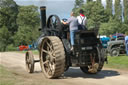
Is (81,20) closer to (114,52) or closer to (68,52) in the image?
(68,52)

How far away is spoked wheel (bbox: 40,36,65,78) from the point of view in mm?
8531

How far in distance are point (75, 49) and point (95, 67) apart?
105 centimetres

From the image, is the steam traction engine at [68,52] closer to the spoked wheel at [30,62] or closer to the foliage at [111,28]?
the spoked wheel at [30,62]

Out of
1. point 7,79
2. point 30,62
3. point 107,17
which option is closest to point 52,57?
point 7,79

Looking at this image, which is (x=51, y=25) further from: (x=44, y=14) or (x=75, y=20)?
(x=75, y=20)

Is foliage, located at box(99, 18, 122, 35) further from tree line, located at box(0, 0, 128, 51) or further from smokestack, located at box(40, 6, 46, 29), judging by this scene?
smokestack, located at box(40, 6, 46, 29)

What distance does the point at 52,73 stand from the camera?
8766 mm

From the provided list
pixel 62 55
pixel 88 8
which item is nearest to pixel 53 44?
pixel 62 55

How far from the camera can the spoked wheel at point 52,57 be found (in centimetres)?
853

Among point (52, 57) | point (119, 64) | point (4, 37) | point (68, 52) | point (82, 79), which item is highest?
point (68, 52)

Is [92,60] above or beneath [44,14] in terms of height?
beneath

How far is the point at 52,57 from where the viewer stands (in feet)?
29.3

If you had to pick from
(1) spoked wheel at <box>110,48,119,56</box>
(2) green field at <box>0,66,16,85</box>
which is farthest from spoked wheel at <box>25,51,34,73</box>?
(1) spoked wheel at <box>110,48,119,56</box>

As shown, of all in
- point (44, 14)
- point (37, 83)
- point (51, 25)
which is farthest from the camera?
point (44, 14)
